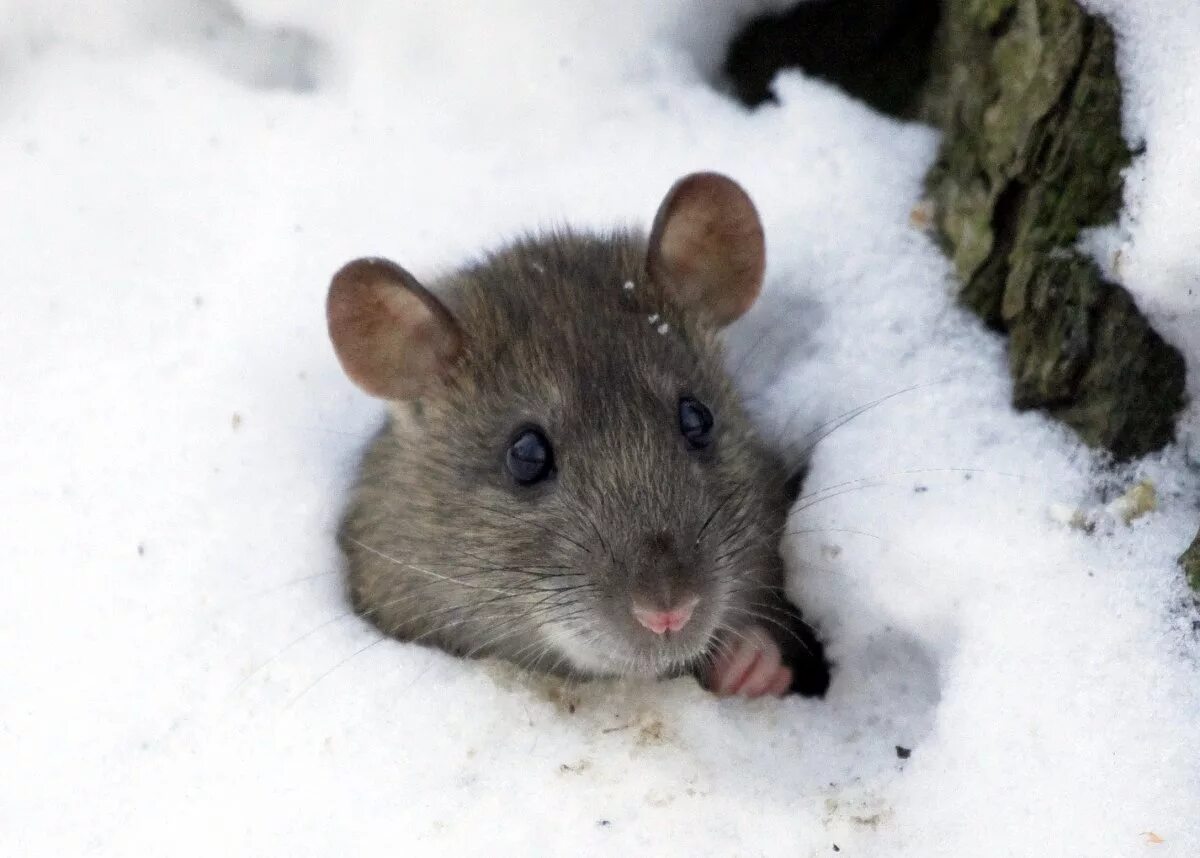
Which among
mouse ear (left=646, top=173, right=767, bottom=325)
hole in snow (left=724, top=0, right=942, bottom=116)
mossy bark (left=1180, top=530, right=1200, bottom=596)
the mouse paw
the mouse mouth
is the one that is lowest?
the mouse paw

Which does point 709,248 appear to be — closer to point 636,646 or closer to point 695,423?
point 695,423

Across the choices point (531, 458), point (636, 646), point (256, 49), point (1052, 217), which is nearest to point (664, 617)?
point (636, 646)

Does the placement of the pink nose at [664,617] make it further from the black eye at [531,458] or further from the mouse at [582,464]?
the black eye at [531,458]

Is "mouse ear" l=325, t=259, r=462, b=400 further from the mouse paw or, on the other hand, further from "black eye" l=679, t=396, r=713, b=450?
the mouse paw

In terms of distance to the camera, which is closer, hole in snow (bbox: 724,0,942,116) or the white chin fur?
the white chin fur

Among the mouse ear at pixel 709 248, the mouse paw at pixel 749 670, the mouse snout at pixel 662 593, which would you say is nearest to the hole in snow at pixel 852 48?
the mouse ear at pixel 709 248

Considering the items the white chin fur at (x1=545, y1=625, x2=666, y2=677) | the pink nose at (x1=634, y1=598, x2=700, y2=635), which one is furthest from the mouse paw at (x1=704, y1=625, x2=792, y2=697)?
the pink nose at (x1=634, y1=598, x2=700, y2=635)

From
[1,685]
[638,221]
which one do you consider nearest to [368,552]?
[1,685]

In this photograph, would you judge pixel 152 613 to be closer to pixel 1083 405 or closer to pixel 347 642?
pixel 347 642
